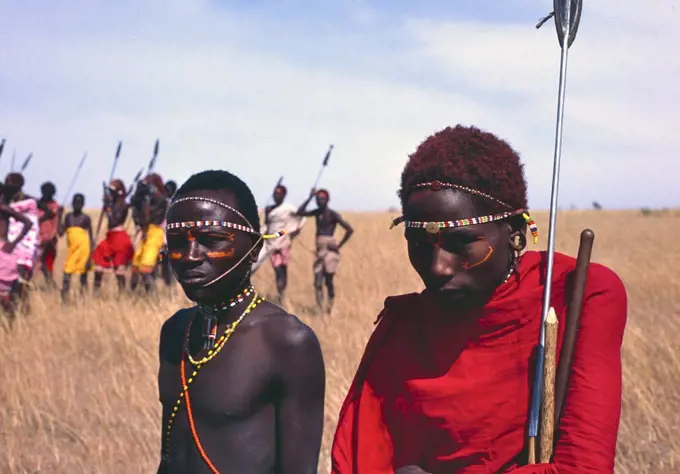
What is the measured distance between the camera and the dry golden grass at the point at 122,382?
547cm

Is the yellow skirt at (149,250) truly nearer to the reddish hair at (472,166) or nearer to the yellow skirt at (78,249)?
the yellow skirt at (78,249)

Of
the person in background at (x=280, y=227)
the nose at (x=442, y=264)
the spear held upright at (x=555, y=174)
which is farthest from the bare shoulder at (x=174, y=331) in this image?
the person in background at (x=280, y=227)

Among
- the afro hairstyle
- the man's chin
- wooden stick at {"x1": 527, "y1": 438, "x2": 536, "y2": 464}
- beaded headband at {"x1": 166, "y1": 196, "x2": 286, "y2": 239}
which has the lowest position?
wooden stick at {"x1": 527, "y1": 438, "x2": 536, "y2": 464}

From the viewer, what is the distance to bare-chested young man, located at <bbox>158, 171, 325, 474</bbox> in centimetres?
261

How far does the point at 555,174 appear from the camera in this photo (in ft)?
7.82

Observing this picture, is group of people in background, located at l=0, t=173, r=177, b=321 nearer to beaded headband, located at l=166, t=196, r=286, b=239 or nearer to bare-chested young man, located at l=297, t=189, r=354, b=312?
bare-chested young man, located at l=297, t=189, r=354, b=312

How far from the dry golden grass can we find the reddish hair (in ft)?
11.1

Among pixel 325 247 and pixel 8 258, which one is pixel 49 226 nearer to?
pixel 8 258

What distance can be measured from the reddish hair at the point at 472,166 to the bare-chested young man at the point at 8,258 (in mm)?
7377

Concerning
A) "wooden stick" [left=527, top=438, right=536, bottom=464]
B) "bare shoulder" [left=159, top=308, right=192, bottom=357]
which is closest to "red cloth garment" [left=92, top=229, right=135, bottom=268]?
"bare shoulder" [left=159, top=308, right=192, bottom=357]

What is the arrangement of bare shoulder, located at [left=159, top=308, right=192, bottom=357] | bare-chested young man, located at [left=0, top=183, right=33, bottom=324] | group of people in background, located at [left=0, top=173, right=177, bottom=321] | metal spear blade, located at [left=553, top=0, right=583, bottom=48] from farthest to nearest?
1. group of people in background, located at [left=0, top=173, right=177, bottom=321]
2. bare-chested young man, located at [left=0, top=183, right=33, bottom=324]
3. bare shoulder, located at [left=159, top=308, right=192, bottom=357]
4. metal spear blade, located at [left=553, top=0, right=583, bottom=48]

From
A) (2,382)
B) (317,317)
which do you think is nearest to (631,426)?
(2,382)

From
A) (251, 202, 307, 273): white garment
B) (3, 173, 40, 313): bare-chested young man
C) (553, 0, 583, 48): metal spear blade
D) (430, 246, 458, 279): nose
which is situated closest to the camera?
(430, 246, 458, 279): nose

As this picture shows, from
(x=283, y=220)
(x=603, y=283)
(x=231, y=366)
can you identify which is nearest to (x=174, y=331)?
(x=231, y=366)
